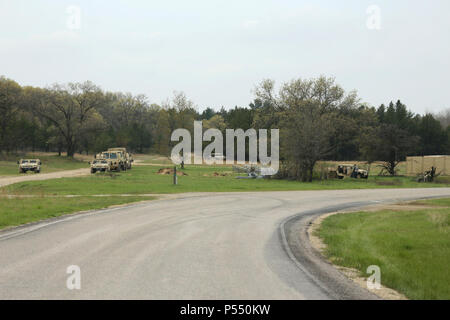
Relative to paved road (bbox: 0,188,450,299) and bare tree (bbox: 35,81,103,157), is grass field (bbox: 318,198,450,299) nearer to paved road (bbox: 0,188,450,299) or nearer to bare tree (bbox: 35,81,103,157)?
paved road (bbox: 0,188,450,299)

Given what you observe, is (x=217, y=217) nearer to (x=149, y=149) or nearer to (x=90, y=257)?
(x=90, y=257)

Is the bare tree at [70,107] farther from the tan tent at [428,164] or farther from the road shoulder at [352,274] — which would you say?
the road shoulder at [352,274]

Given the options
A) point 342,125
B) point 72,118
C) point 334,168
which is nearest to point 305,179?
point 334,168

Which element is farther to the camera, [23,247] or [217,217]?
[217,217]

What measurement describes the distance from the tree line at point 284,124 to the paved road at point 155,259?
27982 mm

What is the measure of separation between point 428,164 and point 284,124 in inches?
704

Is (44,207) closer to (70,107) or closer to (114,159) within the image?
(114,159)

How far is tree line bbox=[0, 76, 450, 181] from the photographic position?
1740 inches

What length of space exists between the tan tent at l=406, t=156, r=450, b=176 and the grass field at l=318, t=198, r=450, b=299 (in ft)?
117

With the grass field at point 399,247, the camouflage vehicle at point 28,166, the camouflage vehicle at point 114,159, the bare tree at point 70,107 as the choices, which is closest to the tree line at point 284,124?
the bare tree at point 70,107

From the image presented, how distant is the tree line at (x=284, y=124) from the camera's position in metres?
44.2
